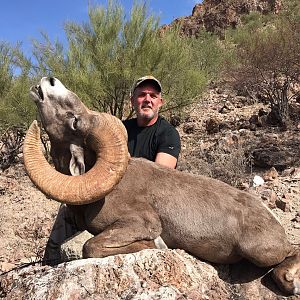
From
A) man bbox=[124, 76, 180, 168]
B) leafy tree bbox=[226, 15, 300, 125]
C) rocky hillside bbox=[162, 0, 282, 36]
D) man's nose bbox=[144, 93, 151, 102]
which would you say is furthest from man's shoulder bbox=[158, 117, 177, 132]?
rocky hillside bbox=[162, 0, 282, 36]

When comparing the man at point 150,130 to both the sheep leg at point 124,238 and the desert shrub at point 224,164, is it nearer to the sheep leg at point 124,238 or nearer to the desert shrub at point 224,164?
the sheep leg at point 124,238

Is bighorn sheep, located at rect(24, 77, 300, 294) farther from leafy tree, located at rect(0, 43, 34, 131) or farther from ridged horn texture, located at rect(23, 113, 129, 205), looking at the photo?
leafy tree, located at rect(0, 43, 34, 131)

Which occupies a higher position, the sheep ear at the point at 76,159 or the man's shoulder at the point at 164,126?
the man's shoulder at the point at 164,126

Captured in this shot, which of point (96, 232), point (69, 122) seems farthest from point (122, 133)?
point (96, 232)

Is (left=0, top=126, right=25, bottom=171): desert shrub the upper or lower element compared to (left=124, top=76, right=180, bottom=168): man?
upper

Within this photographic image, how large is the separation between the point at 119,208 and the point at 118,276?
54 centimetres

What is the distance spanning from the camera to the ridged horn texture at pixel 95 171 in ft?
9.93

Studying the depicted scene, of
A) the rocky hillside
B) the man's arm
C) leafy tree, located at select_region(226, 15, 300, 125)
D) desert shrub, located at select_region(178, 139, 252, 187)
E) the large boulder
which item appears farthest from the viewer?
the rocky hillside

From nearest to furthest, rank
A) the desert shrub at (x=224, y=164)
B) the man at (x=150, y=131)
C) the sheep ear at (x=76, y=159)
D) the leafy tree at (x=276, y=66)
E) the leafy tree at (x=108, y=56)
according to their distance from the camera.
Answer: the sheep ear at (x=76, y=159) < the man at (x=150, y=131) < the desert shrub at (x=224, y=164) < the leafy tree at (x=108, y=56) < the leafy tree at (x=276, y=66)

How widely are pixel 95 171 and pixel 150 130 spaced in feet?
5.70

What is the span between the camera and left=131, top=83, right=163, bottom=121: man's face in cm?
458

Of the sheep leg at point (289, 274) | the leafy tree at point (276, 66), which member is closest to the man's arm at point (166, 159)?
the sheep leg at point (289, 274)

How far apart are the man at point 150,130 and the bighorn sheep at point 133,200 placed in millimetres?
986

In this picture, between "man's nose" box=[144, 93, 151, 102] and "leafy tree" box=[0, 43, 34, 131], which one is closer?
"man's nose" box=[144, 93, 151, 102]
